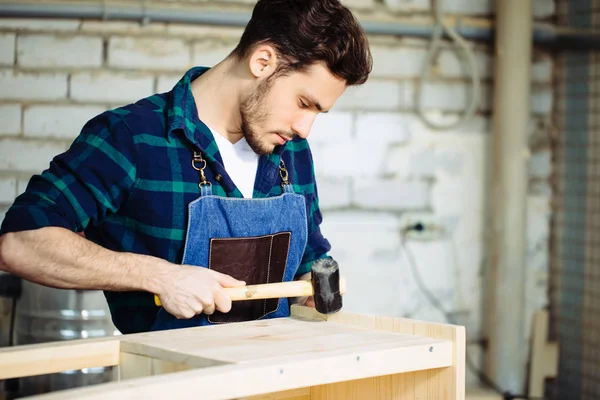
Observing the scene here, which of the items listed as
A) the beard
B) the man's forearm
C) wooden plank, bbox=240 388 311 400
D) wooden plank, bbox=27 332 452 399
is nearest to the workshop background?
the beard

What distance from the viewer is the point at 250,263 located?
1.93 meters

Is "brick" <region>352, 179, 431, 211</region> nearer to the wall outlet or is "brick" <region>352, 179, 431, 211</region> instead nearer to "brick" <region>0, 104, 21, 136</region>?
the wall outlet

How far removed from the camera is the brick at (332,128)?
3.21 meters

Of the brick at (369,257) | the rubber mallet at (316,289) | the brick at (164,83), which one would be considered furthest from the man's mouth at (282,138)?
the brick at (369,257)

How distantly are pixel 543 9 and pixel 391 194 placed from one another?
1.01 m

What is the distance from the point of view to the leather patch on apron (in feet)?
6.20

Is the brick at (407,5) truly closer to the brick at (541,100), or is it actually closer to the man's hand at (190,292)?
the brick at (541,100)

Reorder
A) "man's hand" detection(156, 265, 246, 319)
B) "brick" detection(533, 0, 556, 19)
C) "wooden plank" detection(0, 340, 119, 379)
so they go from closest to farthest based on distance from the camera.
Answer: "wooden plank" detection(0, 340, 119, 379), "man's hand" detection(156, 265, 246, 319), "brick" detection(533, 0, 556, 19)

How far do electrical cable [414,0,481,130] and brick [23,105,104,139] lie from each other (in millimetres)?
1257

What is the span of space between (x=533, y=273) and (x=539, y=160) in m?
0.47

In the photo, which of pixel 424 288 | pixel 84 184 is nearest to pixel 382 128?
pixel 424 288

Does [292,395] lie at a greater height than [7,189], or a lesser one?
lesser

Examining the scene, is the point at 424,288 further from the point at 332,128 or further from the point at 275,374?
the point at 275,374

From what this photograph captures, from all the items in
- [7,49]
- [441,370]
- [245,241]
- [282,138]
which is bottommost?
[441,370]
